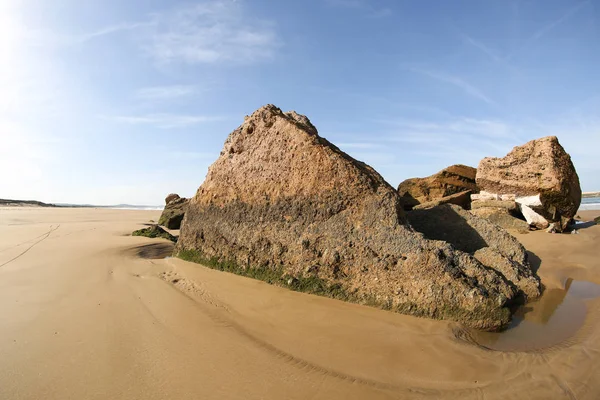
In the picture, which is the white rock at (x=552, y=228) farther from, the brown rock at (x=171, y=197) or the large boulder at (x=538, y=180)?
the brown rock at (x=171, y=197)

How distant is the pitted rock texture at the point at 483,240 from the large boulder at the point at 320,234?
1.32ft

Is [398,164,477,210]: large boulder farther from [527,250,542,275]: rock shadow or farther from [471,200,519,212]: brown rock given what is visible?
[527,250,542,275]: rock shadow

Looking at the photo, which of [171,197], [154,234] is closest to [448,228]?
[154,234]

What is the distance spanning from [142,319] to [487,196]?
974cm

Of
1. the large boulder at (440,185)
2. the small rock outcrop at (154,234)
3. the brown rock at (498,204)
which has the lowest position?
the small rock outcrop at (154,234)

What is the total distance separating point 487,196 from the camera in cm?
996

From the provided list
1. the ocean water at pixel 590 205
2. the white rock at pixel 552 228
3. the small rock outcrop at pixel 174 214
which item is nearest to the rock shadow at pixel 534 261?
the white rock at pixel 552 228

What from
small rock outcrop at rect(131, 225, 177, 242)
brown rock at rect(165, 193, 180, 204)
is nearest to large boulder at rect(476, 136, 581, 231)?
small rock outcrop at rect(131, 225, 177, 242)

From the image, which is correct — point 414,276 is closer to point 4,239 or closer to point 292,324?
point 292,324

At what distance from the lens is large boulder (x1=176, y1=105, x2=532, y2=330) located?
3531 millimetres

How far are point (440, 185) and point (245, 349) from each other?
9.97 meters

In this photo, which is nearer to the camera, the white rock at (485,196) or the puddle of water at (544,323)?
the puddle of water at (544,323)

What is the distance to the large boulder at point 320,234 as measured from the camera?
3531mm

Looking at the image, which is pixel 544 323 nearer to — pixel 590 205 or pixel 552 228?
pixel 552 228
